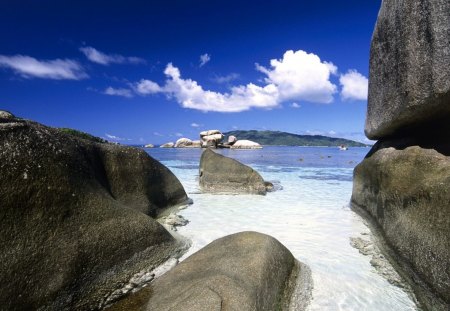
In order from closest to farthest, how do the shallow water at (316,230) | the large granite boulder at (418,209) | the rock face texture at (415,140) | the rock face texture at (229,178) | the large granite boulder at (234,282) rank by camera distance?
the large granite boulder at (234,282), the large granite boulder at (418,209), the rock face texture at (415,140), the shallow water at (316,230), the rock face texture at (229,178)

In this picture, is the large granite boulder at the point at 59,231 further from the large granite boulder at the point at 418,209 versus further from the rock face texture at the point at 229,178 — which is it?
the rock face texture at the point at 229,178

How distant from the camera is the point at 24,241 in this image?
4668mm

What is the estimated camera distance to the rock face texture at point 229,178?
15893 millimetres

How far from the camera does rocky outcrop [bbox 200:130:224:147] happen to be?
104 metres

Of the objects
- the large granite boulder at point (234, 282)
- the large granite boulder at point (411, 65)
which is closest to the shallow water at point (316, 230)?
the large granite boulder at point (234, 282)

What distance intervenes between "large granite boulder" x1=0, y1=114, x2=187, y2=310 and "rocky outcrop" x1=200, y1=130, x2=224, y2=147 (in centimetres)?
9718

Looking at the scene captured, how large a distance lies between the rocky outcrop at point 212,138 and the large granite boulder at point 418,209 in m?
95.4

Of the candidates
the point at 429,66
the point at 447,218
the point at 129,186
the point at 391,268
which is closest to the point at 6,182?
the point at 129,186

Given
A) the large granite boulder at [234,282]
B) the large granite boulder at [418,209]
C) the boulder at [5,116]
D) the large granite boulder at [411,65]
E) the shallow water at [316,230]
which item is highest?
the large granite boulder at [411,65]

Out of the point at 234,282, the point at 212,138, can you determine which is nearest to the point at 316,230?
the point at 234,282

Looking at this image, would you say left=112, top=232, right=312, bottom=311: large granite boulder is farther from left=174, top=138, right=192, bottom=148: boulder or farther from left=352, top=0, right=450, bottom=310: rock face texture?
left=174, top=138, right=192, bottom=148: boulder

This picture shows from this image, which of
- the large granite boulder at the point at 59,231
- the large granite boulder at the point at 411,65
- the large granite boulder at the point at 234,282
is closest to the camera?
the large granite boulder at the point at 234,282

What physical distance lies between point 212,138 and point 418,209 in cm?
9905

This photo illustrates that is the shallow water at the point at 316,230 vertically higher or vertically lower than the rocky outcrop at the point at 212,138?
lower
